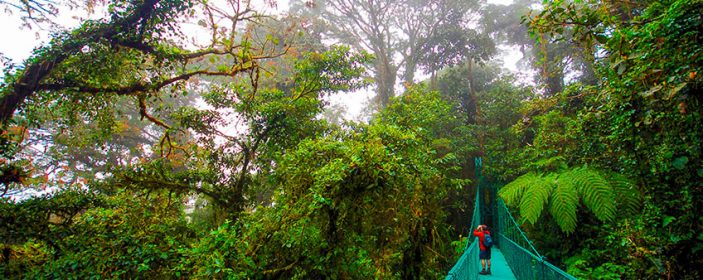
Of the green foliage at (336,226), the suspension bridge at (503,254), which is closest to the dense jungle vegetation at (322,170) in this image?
the green foliage at (336,226)

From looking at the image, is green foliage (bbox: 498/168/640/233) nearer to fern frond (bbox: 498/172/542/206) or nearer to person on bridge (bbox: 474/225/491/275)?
fern frond (bbox: 498/172/542/206)

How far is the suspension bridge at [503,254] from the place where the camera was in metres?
3.00

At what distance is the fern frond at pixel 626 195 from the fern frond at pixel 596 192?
120 mm

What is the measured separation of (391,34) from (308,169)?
11.3 meters

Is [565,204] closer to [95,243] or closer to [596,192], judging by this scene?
[596,192]

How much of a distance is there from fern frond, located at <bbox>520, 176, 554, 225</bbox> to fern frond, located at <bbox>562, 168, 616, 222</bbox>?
392 millimetres

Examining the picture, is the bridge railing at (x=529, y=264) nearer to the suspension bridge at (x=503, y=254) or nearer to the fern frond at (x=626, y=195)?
the suspension bridge at (x=503, y=254)

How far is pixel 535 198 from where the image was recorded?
178 inches

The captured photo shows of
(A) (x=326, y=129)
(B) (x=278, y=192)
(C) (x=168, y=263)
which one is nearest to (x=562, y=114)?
(A) (x=326, y=129)

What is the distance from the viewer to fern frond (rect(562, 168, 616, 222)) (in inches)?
149

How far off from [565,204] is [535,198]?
368 mm

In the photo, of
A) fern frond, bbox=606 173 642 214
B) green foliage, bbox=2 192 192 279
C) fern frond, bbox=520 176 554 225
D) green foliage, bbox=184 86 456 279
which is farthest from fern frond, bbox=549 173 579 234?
green foliage, bbox=2 192 192 279

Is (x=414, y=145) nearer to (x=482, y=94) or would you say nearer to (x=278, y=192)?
(x=278, y=192)

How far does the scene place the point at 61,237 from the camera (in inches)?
117
